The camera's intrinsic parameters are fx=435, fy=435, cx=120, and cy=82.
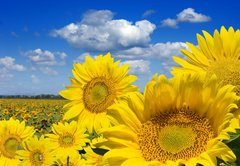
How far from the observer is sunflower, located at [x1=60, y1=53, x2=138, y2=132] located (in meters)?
2.93

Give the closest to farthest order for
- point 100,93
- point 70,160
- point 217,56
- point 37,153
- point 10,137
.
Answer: point 217,56, point 100,93, point 10,137, point 70,160, point 37,153

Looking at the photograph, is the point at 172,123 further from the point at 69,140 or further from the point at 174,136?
the point at 69,140

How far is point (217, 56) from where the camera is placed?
73.0 inches

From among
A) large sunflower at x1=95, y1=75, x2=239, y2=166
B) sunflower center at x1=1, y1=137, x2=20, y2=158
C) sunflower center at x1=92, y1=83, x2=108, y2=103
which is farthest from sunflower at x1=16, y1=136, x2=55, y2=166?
large sunflower at x1=95, y1=75, x2=239, y2=166

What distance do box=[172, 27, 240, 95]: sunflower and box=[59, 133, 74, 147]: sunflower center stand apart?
11.9 feet

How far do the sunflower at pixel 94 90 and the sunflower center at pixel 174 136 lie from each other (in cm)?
116

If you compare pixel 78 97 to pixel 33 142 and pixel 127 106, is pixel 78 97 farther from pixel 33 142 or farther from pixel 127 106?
pixel 33 142

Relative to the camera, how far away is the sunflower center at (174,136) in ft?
5.22

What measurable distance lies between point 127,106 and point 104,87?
143 centimetres

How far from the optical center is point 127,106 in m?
1.59

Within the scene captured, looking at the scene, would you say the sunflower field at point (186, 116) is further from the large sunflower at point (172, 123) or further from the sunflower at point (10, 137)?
the sunflower at point (10, 137)

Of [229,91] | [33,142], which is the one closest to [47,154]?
[33,142]

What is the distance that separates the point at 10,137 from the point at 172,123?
10.9ft

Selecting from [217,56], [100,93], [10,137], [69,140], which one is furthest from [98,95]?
[69,140]
